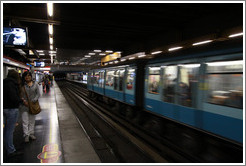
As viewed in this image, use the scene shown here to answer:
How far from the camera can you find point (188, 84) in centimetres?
518

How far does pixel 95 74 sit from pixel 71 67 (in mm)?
30441

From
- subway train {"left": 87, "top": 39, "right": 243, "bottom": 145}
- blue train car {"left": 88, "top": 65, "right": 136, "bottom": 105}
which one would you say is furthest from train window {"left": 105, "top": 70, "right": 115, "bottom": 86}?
subway train {"left": 87, "top": 39, "right": 243, "bottom": 145}

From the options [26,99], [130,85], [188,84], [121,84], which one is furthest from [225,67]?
[121,84]

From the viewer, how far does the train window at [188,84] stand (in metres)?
4.93

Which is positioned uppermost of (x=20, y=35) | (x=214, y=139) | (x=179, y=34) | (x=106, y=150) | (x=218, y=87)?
(x=179, y=34)

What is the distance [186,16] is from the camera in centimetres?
823

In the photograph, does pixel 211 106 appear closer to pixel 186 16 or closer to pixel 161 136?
pixel 161 136

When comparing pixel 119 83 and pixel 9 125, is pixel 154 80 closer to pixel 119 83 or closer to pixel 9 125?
pixel 119 83

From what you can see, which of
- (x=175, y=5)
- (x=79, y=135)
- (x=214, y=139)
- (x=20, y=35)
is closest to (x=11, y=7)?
(x=20, y=35)

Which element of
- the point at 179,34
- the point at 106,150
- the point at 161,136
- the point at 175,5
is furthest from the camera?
the point at 179,34

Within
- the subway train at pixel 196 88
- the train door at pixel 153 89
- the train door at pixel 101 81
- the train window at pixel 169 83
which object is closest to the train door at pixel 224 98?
the subway train at pixel 196 88

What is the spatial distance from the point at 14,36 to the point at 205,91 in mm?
6434

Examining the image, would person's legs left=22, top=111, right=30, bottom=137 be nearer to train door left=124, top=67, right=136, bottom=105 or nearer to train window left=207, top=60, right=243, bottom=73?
train door left=124, top=67, right=136, bottom=105

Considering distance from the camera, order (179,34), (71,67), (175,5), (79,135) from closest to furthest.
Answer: (79,135) < (175,5) < (179,34) < (71,67)
